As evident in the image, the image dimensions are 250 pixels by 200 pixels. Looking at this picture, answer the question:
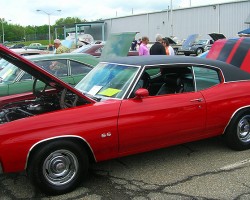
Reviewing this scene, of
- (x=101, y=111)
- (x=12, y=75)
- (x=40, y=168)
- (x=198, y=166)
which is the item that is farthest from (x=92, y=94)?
(x=12, y=75)

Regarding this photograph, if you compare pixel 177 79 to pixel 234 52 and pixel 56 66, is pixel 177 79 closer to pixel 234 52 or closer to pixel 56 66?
pixel 234 52

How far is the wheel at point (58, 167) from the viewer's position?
11.8ft

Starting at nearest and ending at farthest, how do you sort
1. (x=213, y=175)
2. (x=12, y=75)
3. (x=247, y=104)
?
1. (x=213, y=175)
2. (x=247, y=104)
3. (x=12, y=75)

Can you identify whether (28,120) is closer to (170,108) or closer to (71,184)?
(71,184)

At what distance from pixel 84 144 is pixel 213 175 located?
1595 millimetres

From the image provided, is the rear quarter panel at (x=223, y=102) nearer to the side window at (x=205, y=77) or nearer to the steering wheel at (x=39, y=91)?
the side window at (x=205, y=77)

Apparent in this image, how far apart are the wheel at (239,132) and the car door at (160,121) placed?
0.51 metres

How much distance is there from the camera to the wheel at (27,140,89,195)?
360 cm

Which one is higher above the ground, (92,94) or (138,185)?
(92,94)

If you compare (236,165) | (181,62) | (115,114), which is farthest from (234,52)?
(115,114)

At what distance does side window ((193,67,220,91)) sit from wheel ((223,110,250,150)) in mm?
583

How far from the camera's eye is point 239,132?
5.05 meters

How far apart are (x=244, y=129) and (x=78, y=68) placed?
13.8 ft

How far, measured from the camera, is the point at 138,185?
396 cm
